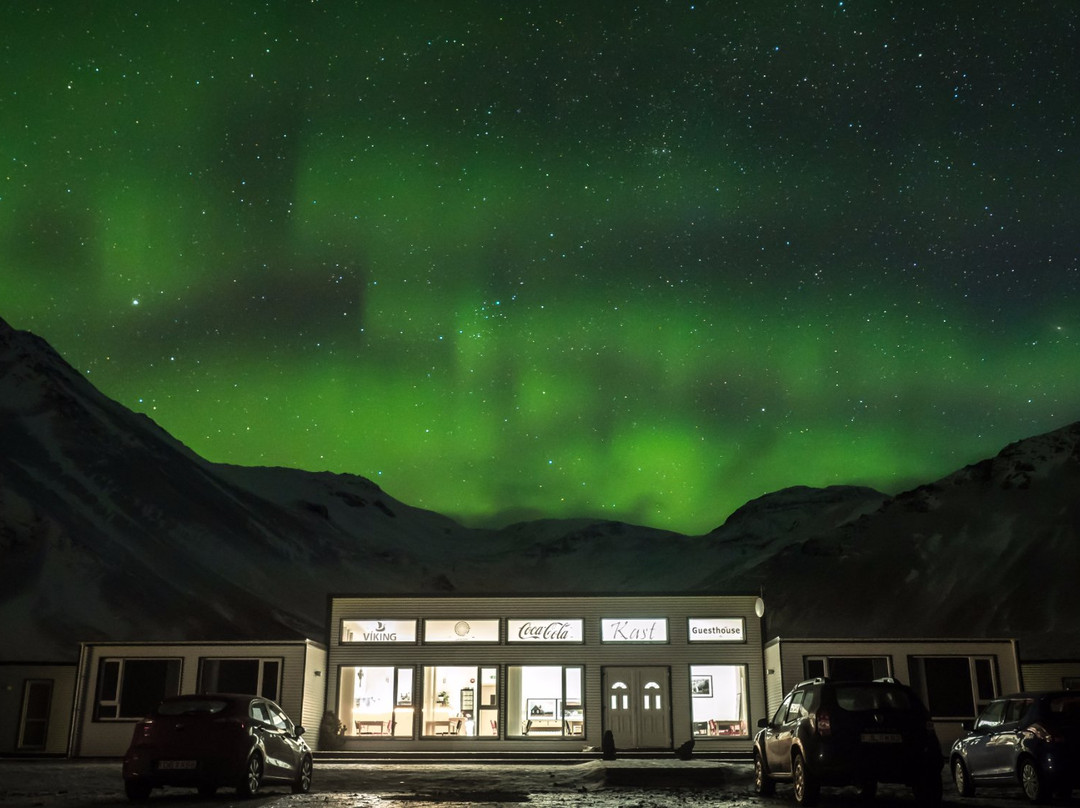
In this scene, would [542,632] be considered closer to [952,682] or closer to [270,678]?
[270,678]

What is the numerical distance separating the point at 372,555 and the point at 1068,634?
106 m

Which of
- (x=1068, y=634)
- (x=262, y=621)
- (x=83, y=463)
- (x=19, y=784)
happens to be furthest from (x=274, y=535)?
(x=19, y=784)

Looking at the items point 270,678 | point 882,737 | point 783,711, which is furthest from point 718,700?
point 882,737

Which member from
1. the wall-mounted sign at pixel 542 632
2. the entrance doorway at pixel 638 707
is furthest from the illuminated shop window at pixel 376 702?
the entrance doorway at pixel 638 707

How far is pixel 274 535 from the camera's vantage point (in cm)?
16575

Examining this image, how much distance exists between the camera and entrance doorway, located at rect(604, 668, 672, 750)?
32.8 meters

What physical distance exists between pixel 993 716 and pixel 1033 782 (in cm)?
203

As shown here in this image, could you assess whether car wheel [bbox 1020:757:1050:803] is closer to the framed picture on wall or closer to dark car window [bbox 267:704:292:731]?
dark car window [bbox 267:704:292:731]

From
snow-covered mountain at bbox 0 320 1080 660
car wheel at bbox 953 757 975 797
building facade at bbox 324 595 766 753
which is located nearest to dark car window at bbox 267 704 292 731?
car wheel at bbox 953 757 975 797

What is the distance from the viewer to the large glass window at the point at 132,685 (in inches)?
1280

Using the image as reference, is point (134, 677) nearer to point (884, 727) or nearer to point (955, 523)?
point (884, 727)

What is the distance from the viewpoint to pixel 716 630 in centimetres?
3372

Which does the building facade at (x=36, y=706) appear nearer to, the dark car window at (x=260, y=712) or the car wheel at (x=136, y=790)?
the dark car window at (x=260, y=712)

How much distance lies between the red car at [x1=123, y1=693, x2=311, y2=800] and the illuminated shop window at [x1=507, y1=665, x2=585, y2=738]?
1671 cm
